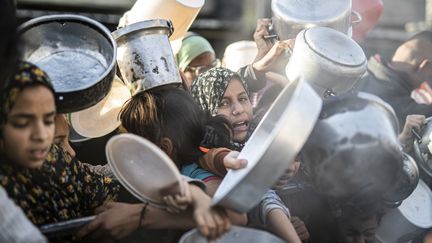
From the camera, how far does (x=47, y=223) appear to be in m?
2.04

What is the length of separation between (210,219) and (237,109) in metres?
1.07

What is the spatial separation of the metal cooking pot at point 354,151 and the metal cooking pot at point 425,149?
1030mm

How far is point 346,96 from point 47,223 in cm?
112

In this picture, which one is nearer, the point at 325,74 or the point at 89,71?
the point at 89,71

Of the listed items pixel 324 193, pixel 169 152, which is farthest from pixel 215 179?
pixel 324 193

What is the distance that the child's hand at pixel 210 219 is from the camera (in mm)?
1883

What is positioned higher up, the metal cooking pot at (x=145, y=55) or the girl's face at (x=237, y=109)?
the metal cooking pot at (x=145, y=55)

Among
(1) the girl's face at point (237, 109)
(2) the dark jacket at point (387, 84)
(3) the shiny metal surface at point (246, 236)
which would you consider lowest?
(2) the dark jacket at point (387, 84)

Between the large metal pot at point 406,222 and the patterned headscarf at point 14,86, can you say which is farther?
the large metal pot at point 406,222

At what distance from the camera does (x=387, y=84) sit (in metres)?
4.13

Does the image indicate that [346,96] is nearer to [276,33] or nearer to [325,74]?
[325,74]

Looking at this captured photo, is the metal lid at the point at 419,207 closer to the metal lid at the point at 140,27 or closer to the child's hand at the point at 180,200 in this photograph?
the metal lid at the point at 140,27

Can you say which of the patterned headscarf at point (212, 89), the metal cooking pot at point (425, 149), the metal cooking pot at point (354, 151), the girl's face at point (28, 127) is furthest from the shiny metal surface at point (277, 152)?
the metal cooking pot at point (425, 149)

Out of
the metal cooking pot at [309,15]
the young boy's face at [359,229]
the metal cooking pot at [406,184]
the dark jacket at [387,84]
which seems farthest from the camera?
the dark jacket at [387,84]
